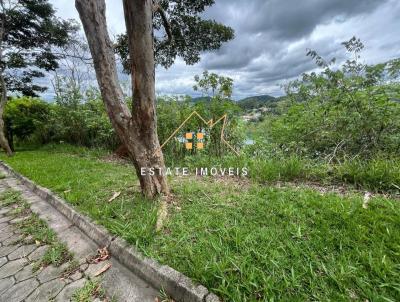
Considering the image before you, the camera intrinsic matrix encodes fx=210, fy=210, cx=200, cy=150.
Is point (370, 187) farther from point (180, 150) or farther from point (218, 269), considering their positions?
point (180, 150)

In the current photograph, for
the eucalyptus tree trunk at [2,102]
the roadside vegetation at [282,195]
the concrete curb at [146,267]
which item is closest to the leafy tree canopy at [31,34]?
the eucalyptus tree trunk at [2,102]

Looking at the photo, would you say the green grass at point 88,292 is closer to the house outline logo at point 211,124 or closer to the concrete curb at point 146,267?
the concrete curb at point 146,267

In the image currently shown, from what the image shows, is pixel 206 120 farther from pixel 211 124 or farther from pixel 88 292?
pixel 88 292

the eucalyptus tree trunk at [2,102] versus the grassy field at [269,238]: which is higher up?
the eucalyptus tree trunk at [2,102]

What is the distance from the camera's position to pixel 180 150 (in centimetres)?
468

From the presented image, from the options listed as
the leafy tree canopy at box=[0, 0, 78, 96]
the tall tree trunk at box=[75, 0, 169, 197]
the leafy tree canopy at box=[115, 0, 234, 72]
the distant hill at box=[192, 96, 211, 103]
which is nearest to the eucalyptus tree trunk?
the leafy tree canopy at box=[0, 0, 78, 96]

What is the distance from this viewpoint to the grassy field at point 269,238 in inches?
51.3

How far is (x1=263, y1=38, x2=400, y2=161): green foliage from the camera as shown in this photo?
10.4 ft

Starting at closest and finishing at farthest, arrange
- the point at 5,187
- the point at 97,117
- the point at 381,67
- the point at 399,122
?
the point at 399,122
the point at 381,67
the point at 5,187
the point at 97,117

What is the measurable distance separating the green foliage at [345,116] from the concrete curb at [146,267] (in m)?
2.96

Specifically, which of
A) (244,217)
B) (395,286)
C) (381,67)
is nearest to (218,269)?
(244,217)

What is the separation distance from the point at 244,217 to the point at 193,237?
562 mm

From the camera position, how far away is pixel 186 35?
179 inches

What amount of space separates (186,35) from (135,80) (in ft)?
9.81
